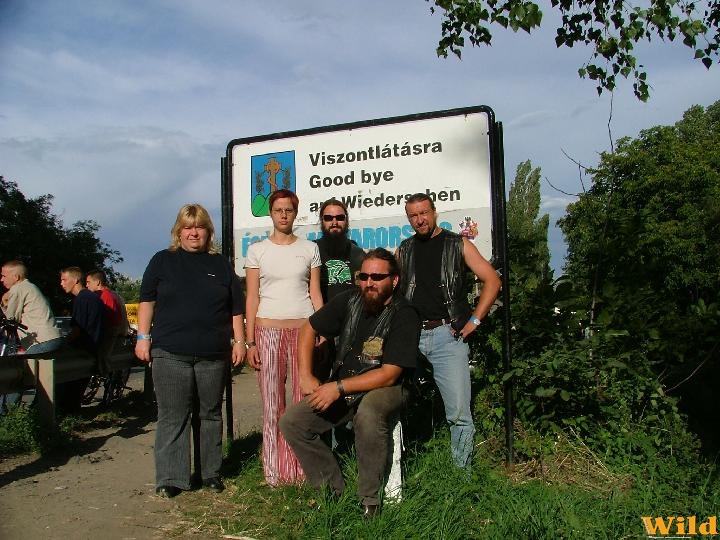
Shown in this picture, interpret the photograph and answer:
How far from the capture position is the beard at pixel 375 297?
454 centimetres

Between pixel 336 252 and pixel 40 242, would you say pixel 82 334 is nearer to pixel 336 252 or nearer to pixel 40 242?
pixel 336 252

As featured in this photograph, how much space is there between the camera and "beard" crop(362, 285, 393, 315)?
4.54 m

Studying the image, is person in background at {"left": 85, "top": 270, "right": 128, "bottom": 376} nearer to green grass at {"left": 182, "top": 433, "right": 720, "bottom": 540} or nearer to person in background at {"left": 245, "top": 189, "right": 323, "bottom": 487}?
green grass at {"left": 182, "top": 433, "right": 720, "bottom": 540}

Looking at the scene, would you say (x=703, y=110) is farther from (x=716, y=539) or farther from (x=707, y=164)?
(x=716, y=539)

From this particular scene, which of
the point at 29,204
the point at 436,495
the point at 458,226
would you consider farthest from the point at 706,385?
the point at 29,204

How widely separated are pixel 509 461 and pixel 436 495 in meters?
0.94

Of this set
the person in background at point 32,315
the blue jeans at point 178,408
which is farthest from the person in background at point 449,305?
the person in background at point 32,315

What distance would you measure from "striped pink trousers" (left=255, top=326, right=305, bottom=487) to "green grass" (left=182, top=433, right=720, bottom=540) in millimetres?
179

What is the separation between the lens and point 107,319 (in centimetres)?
878

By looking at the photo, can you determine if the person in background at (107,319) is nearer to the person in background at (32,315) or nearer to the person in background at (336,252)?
the person in background at (32,315)

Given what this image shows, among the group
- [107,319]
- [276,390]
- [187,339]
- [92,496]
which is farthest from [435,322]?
[107,319]

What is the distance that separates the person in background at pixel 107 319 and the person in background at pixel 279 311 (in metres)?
3.95

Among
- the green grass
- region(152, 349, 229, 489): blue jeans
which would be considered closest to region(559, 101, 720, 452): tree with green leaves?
A: the green grass

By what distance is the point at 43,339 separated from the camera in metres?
7.94
